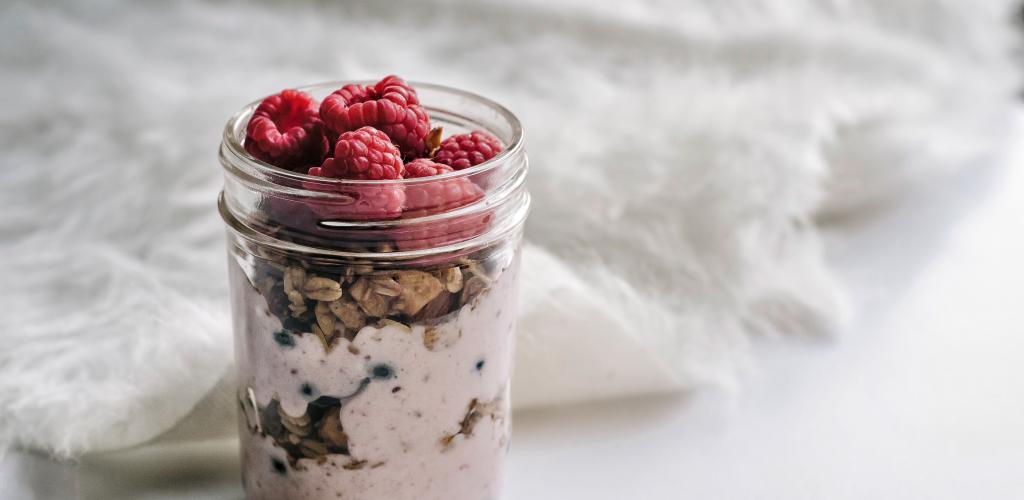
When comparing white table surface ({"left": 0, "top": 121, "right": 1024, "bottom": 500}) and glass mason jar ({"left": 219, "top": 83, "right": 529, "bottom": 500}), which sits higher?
white table surface ({"left": 0, "top": 121, "right": 1024, "bottom": 500})

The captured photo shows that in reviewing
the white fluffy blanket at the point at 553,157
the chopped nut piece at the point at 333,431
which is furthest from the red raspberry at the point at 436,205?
the white fluffy blanket at the point at 553,157

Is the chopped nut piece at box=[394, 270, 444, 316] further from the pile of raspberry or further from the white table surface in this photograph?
the white table surface

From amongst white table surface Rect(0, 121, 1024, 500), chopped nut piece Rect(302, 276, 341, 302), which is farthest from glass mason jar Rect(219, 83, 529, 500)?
white table surface Rect(0, 121, 1024, 500)

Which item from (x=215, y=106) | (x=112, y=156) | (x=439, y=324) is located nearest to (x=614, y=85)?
(x=215, y=106)

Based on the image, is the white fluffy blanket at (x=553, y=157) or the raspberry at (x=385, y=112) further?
the white fluffy blanket at (x=553, y=157)

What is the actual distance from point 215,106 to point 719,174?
1.79ft

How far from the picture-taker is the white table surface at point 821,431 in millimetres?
808

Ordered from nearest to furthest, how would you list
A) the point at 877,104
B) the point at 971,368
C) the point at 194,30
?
the point at 971,368, the point at 194,30, the point at 877,104

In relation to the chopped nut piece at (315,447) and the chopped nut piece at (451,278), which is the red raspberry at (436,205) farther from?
the chopped nut piece at (315,447)

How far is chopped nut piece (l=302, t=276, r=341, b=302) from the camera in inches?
24.9

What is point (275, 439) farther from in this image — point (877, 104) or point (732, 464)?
point (877, 104)

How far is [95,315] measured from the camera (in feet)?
2.95

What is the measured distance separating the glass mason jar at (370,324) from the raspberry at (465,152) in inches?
0.8

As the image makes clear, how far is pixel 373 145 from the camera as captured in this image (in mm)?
626
